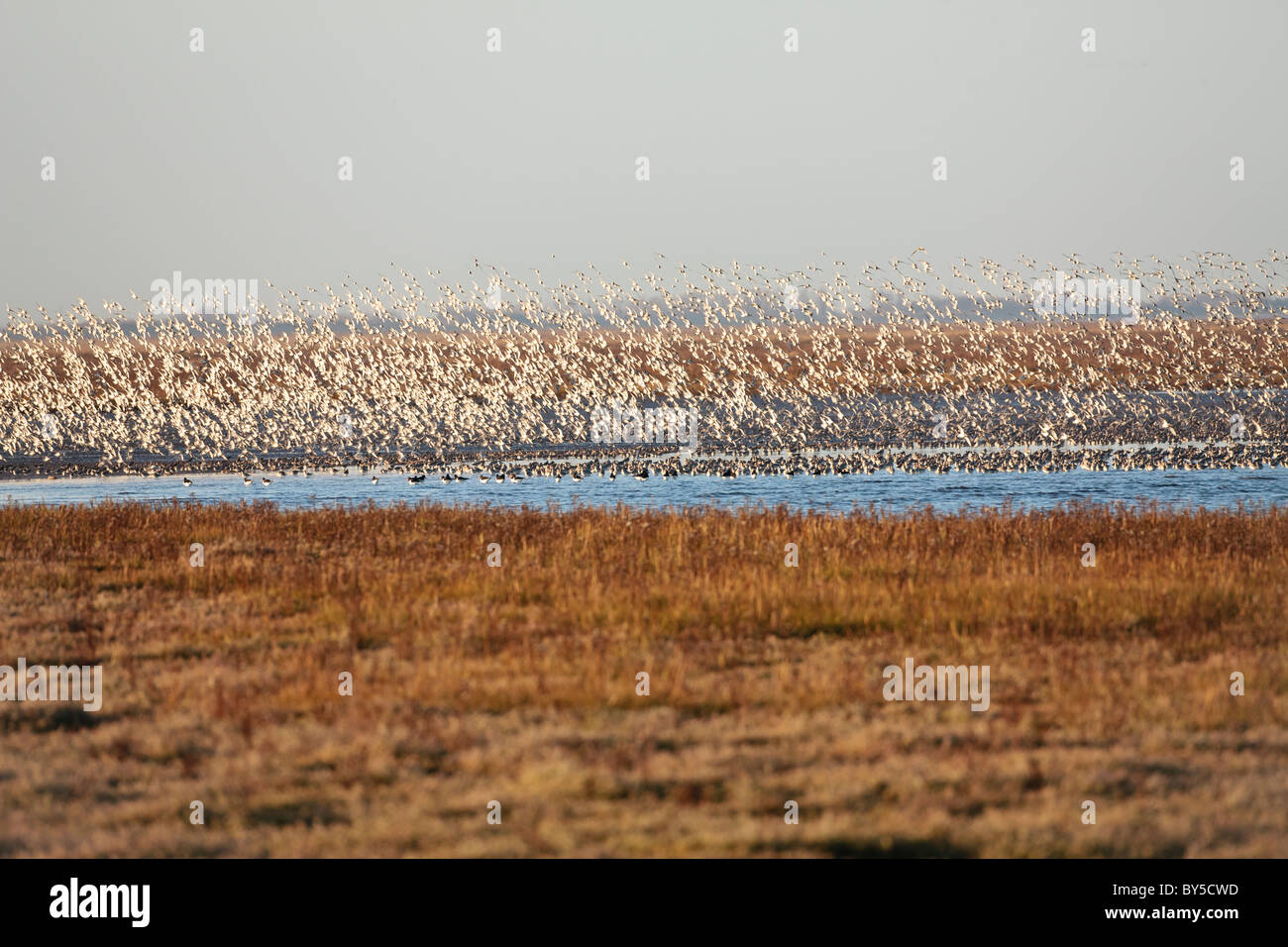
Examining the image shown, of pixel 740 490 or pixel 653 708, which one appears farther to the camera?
pixel 740 490

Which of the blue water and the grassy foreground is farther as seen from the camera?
the blue water

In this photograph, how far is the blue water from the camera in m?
30.3

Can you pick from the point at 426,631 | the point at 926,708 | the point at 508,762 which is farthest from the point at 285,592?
the point at 926,708

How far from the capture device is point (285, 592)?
16.0 metres

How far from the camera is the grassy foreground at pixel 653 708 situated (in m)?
7.21

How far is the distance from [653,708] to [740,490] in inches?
919

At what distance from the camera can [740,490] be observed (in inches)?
1302

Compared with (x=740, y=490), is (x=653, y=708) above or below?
below

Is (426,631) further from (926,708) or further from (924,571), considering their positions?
(924,571)

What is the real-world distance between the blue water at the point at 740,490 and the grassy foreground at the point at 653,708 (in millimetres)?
11484

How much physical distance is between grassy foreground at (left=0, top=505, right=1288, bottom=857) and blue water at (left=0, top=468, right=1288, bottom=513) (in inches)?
452

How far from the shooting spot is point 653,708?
992cm

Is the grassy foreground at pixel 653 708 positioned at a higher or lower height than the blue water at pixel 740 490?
lower

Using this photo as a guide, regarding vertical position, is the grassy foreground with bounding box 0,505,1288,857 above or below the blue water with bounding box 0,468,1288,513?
below
